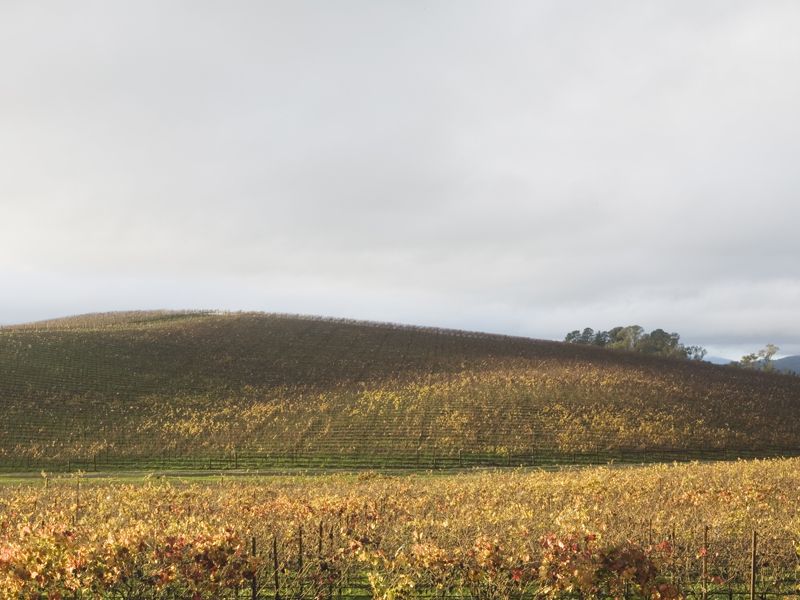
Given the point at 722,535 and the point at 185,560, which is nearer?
the point at 185,560

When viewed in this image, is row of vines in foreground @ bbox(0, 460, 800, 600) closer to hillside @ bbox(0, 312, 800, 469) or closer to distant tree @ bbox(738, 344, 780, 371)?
hillside @ bbox(0, 312, 800, 469)

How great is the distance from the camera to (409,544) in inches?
429

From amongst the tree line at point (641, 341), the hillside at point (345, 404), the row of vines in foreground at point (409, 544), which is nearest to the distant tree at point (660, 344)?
the tree line at point (641, 341)

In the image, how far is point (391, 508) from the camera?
14625 millimetres

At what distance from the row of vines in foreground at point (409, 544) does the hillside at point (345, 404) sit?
22742mm

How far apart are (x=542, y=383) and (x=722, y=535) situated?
47.7 meters

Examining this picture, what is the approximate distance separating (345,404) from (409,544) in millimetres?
41788

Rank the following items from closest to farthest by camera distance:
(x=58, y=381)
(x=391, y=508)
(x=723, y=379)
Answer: (x=391, y=508) → (x=58, y=381) → (x=723, y=379)

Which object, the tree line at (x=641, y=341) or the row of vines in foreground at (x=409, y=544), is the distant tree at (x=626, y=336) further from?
the row of vines in foreground at (x=409, y=544)

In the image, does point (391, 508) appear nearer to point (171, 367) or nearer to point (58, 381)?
point (58, 381)

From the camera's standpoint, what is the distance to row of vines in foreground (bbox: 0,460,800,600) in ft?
26.1

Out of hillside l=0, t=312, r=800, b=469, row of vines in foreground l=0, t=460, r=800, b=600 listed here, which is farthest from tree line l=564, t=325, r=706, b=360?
row of vines in foreground l=0, t=460, r=800, b=600

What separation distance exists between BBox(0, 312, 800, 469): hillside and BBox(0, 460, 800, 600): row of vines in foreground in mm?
22742

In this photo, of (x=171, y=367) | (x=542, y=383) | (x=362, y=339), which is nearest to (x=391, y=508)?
(x=542, y=383)
